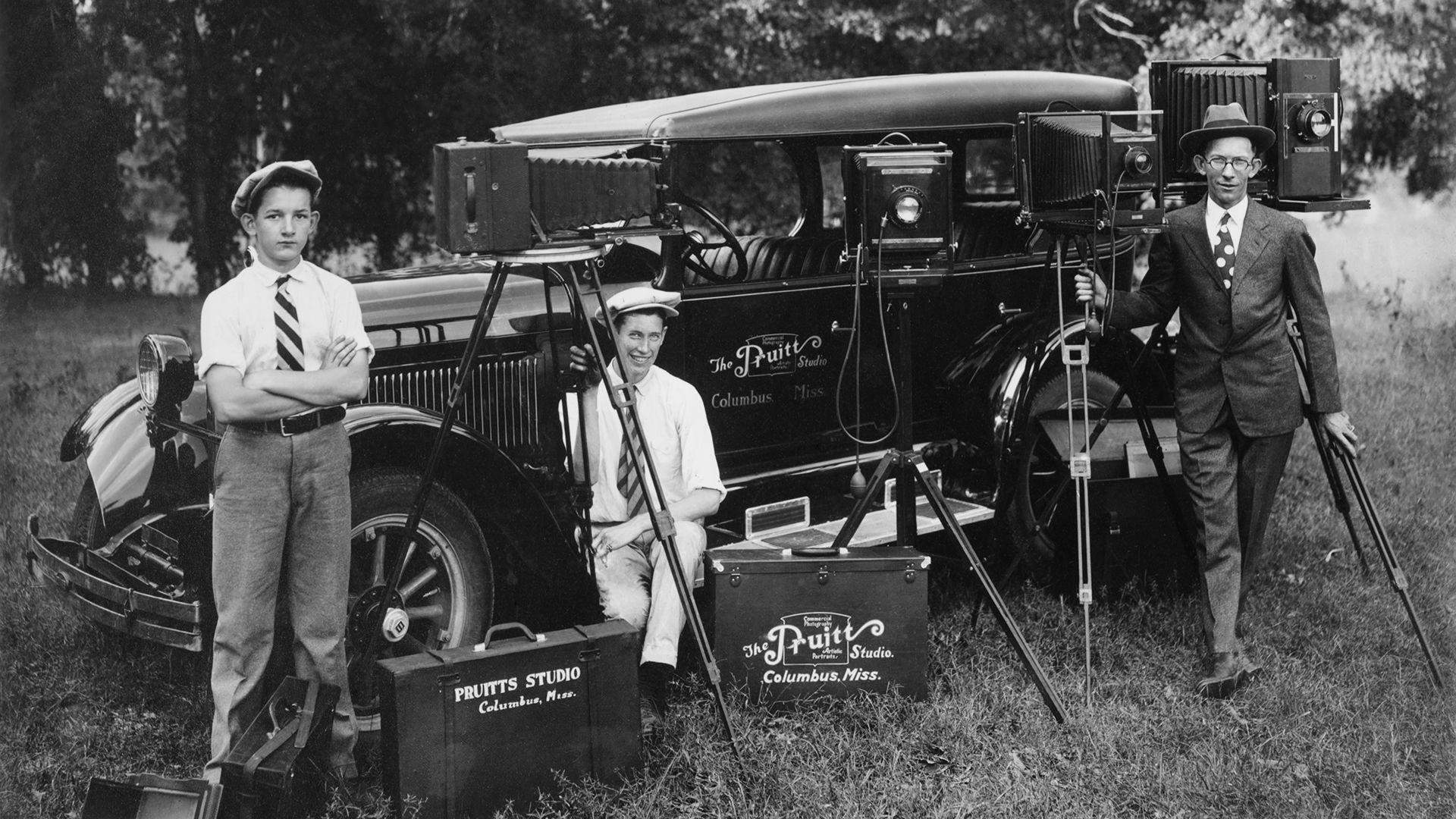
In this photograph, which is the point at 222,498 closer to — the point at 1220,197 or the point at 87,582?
the point at 87,582

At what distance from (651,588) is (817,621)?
22.9 inches

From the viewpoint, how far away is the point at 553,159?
3.77 meters

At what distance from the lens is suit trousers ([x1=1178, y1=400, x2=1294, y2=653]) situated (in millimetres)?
4566

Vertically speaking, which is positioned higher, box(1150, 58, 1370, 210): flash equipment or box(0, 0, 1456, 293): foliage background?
box(0, 0, 1456, 293): foliage background

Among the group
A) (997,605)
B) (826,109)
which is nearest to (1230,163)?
(826,109)

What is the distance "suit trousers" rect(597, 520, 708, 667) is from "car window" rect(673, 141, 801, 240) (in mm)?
7333

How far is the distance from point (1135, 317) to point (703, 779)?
7.49 ft

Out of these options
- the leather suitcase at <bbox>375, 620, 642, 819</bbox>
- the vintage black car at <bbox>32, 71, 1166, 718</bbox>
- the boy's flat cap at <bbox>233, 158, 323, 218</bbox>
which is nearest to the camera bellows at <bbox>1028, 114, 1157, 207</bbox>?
the vintage black car at <bbox>32, 71, 1166, 718</bbox>

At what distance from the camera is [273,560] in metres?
3.62

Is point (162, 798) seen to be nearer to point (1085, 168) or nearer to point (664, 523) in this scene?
point (664, 523)

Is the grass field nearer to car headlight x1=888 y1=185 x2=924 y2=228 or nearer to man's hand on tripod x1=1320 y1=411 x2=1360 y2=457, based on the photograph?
man's hand on tripod x1=1320 y1=411 x2=1360 y2=457

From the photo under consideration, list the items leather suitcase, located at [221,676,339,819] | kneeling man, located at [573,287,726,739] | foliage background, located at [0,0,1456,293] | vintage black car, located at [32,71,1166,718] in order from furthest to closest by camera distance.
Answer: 1. foliage background, located at [0,0,1456,293]
2. kneeling man, located at [573,287,726,739]
3. vintage black car, located at [32,71,1166,718]
4. leather suitcase, located at [221,676,339,819]

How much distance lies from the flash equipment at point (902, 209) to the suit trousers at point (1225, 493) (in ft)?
3.99

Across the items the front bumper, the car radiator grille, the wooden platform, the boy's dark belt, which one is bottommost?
the wooden platform
